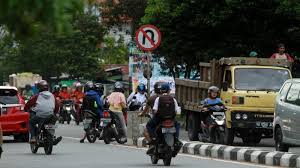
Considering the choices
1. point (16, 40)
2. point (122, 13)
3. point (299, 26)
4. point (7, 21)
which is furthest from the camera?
point (122, 13)

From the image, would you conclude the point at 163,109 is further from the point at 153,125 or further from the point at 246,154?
the point at 246,154

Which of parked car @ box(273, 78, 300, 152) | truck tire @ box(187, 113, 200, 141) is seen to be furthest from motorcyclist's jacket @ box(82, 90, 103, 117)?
parked car @ box(273, 78, 300, 152)

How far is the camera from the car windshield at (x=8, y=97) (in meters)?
24.9

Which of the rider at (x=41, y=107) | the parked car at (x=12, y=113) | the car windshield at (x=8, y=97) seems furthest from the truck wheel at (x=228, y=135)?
the car windshield at (x=8, y=97)

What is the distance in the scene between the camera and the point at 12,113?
24.8 meters

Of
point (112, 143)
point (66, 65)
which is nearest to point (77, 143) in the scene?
point (112, 143)

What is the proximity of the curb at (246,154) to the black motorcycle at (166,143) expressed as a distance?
176 centimetres

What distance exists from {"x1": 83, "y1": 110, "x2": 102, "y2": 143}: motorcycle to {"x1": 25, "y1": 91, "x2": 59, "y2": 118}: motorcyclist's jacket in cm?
416

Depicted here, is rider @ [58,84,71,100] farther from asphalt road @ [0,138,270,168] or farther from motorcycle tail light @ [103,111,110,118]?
asphalt road @ [0,138,270,168]

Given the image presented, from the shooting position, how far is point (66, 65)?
71.0 meters

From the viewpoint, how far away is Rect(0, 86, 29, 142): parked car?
24578 millimetres

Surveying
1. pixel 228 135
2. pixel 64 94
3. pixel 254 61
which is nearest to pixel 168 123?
pixel 228 135

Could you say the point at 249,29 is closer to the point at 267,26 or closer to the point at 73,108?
the point at 267,26

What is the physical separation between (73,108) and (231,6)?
41.9 feet
